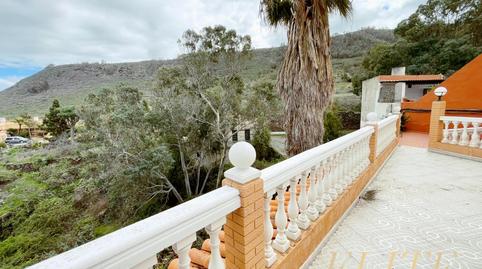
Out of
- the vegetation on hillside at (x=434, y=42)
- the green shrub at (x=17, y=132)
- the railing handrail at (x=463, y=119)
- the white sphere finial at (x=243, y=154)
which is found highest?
the vegetation on hillside at (x=434, y=42)

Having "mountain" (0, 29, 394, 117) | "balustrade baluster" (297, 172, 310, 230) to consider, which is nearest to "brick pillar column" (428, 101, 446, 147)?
"balustrade baluster" (297, 172, 310, 230)

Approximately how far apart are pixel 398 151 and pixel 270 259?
568 centimetres

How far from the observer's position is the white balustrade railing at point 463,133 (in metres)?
4.77

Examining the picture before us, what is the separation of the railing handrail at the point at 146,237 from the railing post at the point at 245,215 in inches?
3.0

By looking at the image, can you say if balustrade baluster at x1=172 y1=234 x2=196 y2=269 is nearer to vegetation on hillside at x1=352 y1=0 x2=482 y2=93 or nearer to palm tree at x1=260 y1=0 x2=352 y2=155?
palm tree at x1=260 y1=0 x2=352 y2=155

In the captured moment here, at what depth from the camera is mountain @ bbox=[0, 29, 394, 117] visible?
29375 mm

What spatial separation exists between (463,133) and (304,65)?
374cm

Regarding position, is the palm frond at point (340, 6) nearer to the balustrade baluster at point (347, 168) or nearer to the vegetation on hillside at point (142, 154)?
the balustrade baluster at point (347, 168)

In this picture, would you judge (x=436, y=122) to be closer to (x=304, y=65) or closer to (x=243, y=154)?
(x=304, y=65)

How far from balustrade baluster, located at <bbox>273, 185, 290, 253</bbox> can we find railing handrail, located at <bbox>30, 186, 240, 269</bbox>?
53cm

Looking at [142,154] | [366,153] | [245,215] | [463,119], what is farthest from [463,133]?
[142,154]

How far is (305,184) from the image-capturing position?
189 centimetres

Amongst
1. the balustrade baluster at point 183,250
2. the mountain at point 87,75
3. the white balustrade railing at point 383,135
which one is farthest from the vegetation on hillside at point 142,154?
the mountain at point 87,75

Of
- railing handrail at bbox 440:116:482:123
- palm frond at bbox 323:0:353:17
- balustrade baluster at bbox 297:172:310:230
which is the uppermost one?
palm frond at bbox 323:0:353:17
